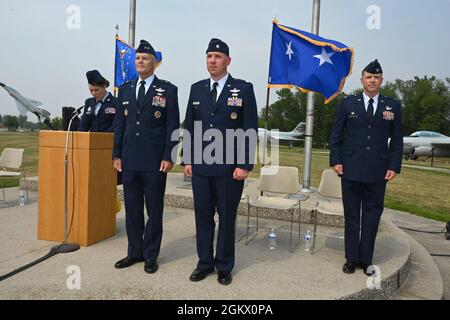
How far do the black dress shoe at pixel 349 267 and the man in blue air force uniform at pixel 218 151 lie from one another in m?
1.17

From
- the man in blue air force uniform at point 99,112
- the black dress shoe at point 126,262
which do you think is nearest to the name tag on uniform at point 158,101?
the man in blue air force uniform at point 99,112

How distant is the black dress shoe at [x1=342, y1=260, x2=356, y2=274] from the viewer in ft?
11.3

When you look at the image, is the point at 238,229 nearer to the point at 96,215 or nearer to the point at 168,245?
the point at 168,245

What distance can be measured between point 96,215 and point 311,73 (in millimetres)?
4505

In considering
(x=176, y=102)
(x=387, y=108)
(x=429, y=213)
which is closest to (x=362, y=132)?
(x=387, y=108)

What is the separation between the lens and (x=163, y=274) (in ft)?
10.4

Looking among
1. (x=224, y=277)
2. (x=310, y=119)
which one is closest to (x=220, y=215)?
(x=224, y=277)

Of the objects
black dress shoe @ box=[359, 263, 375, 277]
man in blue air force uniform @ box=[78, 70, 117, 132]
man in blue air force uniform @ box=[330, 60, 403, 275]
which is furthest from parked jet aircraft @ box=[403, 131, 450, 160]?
man in blue air force uniform @ box=[78, 70, 117, 132]

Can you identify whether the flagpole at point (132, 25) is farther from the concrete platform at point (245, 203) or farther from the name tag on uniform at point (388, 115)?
the name tag on uniform at point (388, 115)

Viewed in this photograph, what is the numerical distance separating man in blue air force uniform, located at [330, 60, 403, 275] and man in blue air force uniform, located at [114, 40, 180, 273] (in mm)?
1741

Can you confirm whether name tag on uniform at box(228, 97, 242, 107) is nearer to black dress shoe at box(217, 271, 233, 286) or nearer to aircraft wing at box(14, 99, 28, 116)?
black dress shoe at box(217, 271, 233, 286)

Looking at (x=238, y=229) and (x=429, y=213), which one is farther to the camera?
(x=429, y=213)

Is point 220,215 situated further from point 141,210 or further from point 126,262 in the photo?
point 126,262

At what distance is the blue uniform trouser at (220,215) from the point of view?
3172 millimetres
